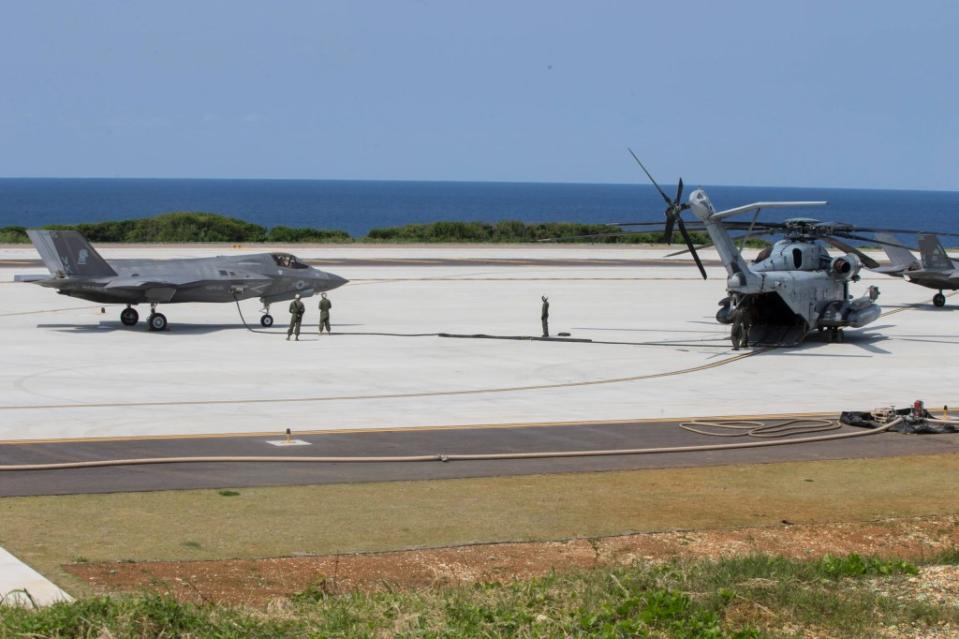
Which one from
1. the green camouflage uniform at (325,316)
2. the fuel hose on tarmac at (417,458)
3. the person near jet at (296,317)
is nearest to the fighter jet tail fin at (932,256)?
the green camouflage uniform at (325,316)

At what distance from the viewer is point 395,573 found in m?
14.5

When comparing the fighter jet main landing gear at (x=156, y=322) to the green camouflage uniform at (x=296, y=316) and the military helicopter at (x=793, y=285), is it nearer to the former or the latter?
the green camouflage uniform at (x=296, y=316)

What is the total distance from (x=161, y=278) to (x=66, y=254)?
3271mm

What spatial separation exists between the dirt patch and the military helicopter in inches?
791

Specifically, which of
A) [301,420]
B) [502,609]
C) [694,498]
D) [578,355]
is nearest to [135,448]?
[301,420]

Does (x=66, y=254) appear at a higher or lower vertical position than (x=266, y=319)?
higher

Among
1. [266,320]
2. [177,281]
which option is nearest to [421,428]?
[266,320]

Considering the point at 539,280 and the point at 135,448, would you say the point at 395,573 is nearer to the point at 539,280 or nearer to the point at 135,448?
the point at 135,448

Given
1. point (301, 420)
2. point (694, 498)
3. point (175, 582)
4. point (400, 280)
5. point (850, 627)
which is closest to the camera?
point (850, 627)

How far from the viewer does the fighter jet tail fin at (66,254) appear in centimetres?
4050

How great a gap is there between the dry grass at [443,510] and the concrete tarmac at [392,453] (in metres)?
0.66

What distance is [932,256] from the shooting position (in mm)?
49969

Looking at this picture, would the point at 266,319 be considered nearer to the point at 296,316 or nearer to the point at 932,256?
the point at 296,316

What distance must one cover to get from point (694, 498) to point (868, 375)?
53.2 feet
